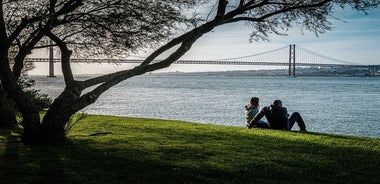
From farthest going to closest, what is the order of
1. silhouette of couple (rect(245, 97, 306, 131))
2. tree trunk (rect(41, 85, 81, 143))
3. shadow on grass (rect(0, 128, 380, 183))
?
silhouette of couple (rect(245, 97, 306, 131)), tree trunk (rect(41, 85, 81, 143)), shadow on grass (rect(0, 128, 380, 183))

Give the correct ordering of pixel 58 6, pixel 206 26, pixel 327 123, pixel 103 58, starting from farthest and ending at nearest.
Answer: pixel 327 123 < pixel 103 58 < pixel 58 6 < pixel 206 26

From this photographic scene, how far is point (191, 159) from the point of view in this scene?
8.66 m

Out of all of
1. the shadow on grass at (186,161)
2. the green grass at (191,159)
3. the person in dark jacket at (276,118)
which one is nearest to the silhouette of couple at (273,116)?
the person in dark jacket at (276,118)

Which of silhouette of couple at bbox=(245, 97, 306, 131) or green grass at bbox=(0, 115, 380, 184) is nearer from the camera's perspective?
green grass at bbox=(0, 115, 380, 184)

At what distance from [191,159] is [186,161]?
0.27 m

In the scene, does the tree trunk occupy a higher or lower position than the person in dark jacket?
higher

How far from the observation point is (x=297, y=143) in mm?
11312

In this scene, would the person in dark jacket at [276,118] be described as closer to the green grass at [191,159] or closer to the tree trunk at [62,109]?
the green grass at [191,159]

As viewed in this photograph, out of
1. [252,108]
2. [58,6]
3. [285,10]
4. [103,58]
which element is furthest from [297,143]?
[58,6]

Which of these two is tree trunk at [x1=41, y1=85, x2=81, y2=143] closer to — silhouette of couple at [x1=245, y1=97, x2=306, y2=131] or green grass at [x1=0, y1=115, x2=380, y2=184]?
green grass at [x1=0, y1=115, x2=380, y2=184]

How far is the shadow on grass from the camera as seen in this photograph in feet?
23.2

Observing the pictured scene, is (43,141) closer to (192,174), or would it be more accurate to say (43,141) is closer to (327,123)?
(192,174)

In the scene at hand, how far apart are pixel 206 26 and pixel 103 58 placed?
3506mm

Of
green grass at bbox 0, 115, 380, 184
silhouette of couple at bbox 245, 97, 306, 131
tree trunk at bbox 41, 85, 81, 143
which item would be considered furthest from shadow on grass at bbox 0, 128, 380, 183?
silhouette of couple at bbox 245, 97, 306, 131
